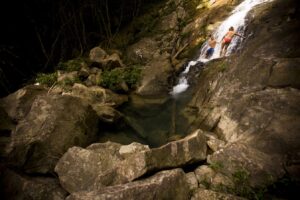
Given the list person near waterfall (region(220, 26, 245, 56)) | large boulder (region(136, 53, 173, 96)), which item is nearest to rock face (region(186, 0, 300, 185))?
person near waterfall (region(220, 26, 245, 56))

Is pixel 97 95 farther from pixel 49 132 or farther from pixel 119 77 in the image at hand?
pixel 49 132

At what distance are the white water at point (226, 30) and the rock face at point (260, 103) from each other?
377 cm

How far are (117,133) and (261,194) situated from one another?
5.99 metres

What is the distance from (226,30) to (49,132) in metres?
11.4

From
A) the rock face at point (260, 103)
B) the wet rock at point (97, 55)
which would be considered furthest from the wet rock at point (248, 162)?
the wet rock at point (97, 55)

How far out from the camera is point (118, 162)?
6.48m

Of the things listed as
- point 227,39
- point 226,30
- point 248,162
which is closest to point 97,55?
point 226,30

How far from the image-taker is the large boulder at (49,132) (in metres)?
7.02

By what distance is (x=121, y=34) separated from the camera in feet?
71.1

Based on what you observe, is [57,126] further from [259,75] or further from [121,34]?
[121,34]

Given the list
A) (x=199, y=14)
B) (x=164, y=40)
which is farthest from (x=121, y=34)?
(x=199, y=14)

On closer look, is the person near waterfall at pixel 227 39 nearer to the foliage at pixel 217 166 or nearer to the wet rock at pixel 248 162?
the wet rock at pixel 248 162

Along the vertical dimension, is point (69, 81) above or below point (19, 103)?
below

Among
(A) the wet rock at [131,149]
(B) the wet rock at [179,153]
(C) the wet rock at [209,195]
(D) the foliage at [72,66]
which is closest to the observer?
(C) the wet rock at [209,195]
